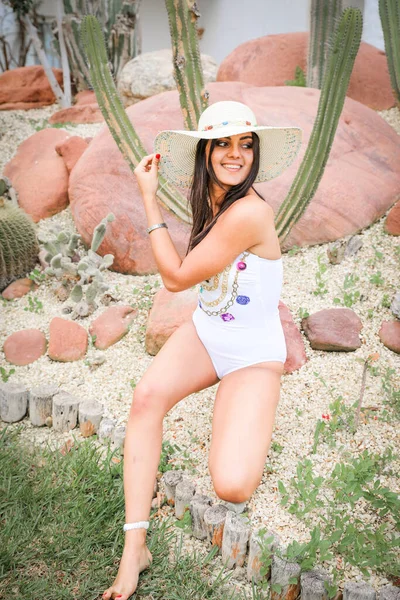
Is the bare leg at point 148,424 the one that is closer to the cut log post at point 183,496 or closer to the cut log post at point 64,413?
the cut log post at point 183,496

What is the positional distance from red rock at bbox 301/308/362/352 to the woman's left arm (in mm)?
1274

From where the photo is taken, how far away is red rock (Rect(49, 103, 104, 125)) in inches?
255

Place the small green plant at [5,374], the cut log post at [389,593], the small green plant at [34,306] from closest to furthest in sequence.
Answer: the cut log post at [389,593], the small green plant at [5,374], the small green plant at [34,306]

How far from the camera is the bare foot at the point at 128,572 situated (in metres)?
1.93

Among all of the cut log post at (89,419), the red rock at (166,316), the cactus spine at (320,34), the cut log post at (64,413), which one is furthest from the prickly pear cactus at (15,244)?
the cactus spine at (320,34)

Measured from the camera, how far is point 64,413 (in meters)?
2.88

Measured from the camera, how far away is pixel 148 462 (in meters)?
2.15

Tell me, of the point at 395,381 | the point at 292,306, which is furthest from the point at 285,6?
the point at 395,381

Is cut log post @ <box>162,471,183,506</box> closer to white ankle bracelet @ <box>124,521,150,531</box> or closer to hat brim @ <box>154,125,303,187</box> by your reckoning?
white ankle bracelet @ <box>124,521,150,531</box>

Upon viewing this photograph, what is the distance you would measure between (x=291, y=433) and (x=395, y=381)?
643 mm

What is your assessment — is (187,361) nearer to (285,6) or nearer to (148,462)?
(148,462)

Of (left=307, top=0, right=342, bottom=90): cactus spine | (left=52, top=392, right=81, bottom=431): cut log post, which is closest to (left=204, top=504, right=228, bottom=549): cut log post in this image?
(left=52, top=392, right=81, bottom=431): cut log post

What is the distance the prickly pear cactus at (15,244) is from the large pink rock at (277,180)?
0.39 meters

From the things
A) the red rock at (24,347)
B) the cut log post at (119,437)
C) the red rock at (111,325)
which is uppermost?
the cut log post at (119,437)
